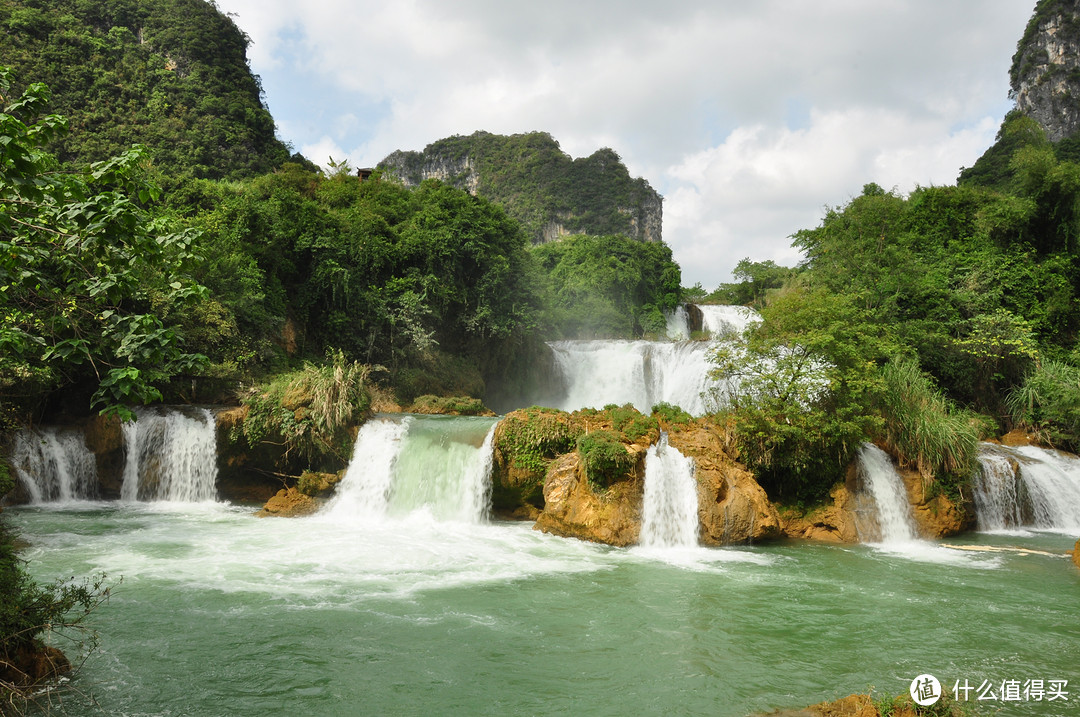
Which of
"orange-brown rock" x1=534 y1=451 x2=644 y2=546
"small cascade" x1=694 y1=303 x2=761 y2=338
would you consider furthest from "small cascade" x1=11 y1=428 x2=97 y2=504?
"small cascade" x1=694 y1=303 x2=761 y2=338

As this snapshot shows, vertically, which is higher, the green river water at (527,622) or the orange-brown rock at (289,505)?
the orange-brown rock at (289,505)

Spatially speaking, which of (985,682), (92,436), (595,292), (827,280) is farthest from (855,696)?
(595,292)

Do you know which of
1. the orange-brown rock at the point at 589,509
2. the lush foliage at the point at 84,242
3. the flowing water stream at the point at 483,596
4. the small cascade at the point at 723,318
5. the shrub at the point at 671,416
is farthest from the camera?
the small cascade at the point at 723,318

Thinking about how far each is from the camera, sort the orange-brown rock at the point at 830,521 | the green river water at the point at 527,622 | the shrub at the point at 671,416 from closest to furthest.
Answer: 1. the green river water at the point at 527,622
2. the orange-brown rock at the point at 830,521
3. the shrub at the point at 671,416

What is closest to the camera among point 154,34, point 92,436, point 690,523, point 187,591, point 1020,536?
point 187,591

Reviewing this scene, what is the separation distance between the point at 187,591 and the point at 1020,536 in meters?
17.0

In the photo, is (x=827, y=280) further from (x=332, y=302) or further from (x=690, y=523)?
(x=332, y=302)

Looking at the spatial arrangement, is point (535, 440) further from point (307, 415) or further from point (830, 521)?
point (830, 521)

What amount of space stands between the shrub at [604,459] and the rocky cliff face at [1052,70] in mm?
68567

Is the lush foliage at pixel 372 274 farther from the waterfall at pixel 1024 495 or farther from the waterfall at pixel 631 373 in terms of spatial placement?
the waterfall at pixel 1024 495

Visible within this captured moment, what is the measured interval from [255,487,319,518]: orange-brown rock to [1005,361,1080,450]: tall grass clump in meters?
20.9

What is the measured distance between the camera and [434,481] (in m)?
15.7

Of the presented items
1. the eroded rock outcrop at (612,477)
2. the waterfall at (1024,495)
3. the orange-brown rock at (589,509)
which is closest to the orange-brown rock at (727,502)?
the eroded rock outcrop at (612,477)

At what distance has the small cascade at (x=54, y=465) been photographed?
1505cm
